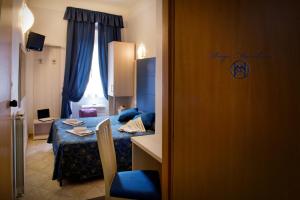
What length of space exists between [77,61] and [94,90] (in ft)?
2.69

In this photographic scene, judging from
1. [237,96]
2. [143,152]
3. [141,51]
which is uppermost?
[141,51]

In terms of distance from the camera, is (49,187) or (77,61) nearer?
(49,187)

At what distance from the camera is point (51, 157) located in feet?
12.6

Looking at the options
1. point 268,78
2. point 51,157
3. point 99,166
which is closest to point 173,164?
point 268,78

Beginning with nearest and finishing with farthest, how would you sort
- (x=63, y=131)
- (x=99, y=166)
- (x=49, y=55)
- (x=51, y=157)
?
(x=99, y=166) < (x=63, y=131) < (x=51, y=157) < (x=49, y=55)

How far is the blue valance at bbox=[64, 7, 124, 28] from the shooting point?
516 cm

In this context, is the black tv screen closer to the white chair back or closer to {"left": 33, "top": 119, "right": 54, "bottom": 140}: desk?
{"left": 33, "top": 119, "right": 54, "bottom": 140}: desk

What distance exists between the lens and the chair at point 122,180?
1.65 meters

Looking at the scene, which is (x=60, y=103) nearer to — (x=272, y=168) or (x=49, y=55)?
(x=49, y=55)

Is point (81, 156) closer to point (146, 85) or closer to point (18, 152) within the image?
point (18, 152)

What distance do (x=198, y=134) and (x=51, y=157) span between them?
3399 millimetres

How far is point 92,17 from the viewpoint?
5.34 meters

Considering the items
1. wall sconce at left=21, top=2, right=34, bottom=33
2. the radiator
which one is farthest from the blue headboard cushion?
the radiator

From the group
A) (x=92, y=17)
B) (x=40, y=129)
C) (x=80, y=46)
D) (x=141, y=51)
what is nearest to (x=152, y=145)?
(x=141, y=51)
